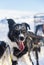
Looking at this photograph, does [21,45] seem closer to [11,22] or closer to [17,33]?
[17,33]

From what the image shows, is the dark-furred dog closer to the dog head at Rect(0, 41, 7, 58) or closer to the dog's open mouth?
the dog head at Rect(0, 41, 7, 58)

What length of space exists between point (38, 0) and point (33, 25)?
0.22 m

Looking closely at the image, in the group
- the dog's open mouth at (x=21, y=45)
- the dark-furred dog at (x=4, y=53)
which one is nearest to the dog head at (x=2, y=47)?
the dark-furred dog at (x=4, y=53)

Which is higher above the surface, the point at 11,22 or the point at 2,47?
the point at 11,22

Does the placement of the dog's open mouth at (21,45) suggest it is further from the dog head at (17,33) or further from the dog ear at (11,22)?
the dog ear at (11,22)

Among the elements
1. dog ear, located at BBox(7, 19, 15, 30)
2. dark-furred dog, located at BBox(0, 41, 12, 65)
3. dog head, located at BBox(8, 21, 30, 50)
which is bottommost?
dark-furred dog, located at BBox(0, 41, 12, 65)

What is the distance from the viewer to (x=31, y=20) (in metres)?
1.58

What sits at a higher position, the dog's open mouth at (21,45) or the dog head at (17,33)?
the dog head at (17,33)

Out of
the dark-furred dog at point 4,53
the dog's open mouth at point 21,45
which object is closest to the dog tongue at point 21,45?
the dog's open mouth at point 21,45

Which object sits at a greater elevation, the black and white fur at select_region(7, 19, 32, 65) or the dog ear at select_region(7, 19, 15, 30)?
the dog ear at select_region(7, 19, 15, 30)

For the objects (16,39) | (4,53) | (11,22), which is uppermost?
(11,22)

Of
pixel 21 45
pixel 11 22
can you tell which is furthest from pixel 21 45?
pixel 11 22

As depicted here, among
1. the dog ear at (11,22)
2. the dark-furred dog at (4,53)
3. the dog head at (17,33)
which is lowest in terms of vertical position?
the dark-furred dog at (4,53)

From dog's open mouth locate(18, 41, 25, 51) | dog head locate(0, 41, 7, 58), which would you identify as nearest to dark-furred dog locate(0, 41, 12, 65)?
dog head locate(0, 41, 7, 58)
